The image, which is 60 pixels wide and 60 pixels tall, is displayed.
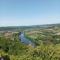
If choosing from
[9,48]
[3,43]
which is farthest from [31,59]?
[3,43]

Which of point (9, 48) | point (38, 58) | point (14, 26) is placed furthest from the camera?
point (14, 26)

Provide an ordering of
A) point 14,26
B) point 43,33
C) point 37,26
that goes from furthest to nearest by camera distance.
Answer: point 37,26 → point 14,26 → point 43,33

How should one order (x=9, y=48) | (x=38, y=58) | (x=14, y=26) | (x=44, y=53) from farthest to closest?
1. (x=14, y=26)
2. (x=9, y=48)
3. (x=44, y=53)
4. (x=38, y=58)

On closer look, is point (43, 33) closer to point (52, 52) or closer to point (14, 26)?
point (14, 26)

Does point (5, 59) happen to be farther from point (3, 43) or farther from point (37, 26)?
point (37, 26)

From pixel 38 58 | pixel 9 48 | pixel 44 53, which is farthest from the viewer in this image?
pixel 9 48

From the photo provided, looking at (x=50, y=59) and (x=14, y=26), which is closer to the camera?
(x=50, y=59)

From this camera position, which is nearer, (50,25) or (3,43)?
(3,43)

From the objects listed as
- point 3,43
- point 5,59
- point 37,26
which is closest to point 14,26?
point 37,26
